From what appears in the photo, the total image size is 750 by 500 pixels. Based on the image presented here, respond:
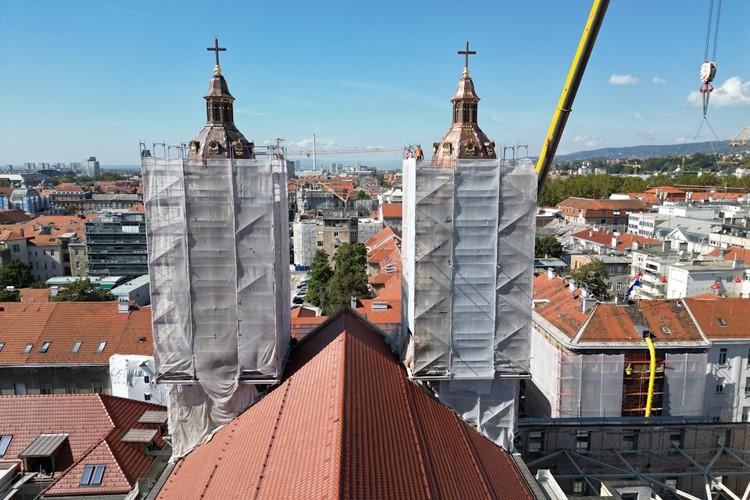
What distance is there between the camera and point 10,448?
2206 cm

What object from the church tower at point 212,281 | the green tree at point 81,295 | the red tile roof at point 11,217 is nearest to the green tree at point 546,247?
the green tree at point 81,295

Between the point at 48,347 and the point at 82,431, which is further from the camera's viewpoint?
the point at 48,347

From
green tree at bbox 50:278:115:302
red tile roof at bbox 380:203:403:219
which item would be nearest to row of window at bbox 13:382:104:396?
green tree at bbox 50:278:115:302

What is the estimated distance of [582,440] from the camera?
2775 cm

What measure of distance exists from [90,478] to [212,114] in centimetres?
1477

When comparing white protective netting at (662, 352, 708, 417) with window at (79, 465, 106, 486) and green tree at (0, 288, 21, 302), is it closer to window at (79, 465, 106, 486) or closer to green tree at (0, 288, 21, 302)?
window at (79, 465, 106, 486)

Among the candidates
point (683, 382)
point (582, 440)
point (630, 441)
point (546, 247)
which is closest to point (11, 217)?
point (546, 247)

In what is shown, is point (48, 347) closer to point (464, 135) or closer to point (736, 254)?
point (464, 135)

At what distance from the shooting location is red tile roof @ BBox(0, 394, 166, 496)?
20.1m

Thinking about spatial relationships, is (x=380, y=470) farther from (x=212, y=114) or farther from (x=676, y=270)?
(x=676, y=270)

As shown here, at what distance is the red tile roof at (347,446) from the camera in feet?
43.0

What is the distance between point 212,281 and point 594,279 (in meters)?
45.8

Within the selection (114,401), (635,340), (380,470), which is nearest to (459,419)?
(380,470)

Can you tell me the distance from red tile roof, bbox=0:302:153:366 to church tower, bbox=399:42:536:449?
19661mm
